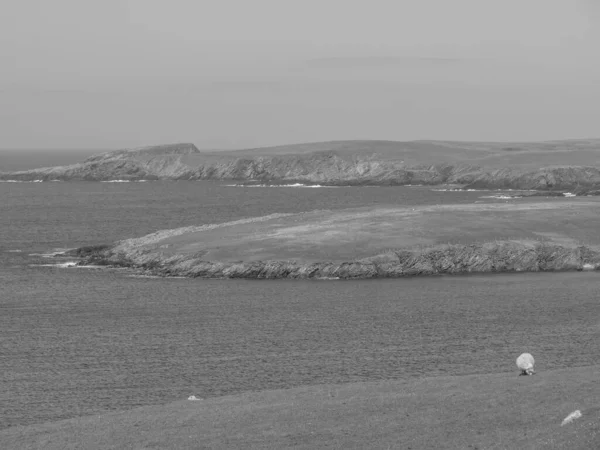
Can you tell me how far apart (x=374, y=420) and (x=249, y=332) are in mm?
30445

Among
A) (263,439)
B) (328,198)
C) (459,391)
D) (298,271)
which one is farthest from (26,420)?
(328,198)

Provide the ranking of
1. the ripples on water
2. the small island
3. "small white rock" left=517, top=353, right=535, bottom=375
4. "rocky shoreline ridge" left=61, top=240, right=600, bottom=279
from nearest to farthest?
"small white rock" left=517, top=353, right=535, bottom=375 → the ripples on water → "rocky shoreline ridge" left=61, top=240, right=600, bottom=279 → the small island

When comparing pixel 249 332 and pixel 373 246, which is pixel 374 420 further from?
pixel 373 246

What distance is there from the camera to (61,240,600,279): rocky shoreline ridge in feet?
315

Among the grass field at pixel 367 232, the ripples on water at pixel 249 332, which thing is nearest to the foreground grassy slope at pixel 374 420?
the ripples on water at pixel 249 332

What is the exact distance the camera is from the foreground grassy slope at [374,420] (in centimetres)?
3409

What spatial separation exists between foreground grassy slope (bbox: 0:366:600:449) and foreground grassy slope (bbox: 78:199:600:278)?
175 feet

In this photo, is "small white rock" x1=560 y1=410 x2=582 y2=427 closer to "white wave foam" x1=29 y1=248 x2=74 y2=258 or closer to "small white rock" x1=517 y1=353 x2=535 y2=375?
"small white rock" x1=517 y1=353 x2=535 y2=375

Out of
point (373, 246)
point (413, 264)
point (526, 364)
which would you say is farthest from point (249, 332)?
point (373, 246)

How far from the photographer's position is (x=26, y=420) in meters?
46.0

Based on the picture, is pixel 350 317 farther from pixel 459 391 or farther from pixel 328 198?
pixel 328 198

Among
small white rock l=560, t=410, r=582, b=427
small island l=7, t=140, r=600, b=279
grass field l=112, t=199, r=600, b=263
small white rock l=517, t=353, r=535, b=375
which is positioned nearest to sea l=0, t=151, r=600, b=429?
small island l=7, t=140, r=600, b=279

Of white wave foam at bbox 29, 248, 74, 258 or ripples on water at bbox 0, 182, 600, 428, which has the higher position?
white wave foam at bbox 29, 248, 74, 258

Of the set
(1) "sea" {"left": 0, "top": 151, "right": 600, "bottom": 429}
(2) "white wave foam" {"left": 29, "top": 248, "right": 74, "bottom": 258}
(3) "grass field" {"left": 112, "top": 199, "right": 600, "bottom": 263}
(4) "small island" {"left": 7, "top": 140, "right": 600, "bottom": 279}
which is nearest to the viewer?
(1) "sea" {"left": 0, "top": 151, "right": 600, "bottom": 429}
